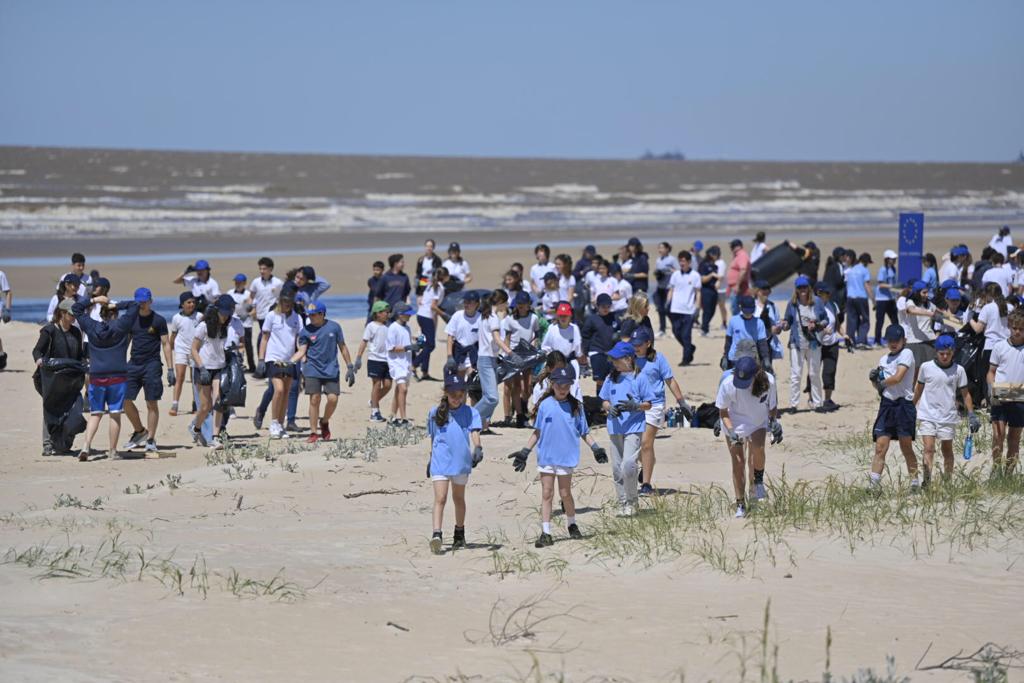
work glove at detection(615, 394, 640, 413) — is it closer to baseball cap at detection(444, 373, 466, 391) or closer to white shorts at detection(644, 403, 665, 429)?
white shorts at detection(644, 403, 665, 429)

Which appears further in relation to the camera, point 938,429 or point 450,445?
point 938,429

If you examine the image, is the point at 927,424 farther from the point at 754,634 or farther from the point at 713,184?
the point at 713,184

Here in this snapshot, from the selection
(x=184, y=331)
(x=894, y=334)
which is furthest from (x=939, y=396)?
(x=184, y=331)

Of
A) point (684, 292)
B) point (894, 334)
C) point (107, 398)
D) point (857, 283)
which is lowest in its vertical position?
point (107, 398)

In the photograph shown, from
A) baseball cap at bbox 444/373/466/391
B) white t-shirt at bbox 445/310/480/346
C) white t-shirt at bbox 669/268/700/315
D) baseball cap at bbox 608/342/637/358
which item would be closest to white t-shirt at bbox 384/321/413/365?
white t-shirt at bbox 445/310/480/346

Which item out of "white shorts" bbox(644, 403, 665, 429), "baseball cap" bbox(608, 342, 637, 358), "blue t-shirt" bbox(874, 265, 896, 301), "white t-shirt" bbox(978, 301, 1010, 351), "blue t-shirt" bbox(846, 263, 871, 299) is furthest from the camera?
"blue t-shirt" bbox(846, 263, 871, 299)

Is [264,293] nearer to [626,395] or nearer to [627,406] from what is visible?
[626,395]

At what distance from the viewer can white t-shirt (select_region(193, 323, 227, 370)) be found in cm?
1303

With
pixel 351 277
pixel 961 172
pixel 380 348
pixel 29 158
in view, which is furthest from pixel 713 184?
pixel 380 348

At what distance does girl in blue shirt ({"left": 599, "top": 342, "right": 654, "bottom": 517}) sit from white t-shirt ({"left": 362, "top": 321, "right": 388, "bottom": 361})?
15.4 ft

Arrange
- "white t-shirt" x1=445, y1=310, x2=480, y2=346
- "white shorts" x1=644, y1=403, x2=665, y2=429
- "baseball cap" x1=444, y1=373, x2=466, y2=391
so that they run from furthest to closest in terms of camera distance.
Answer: "white t-shirt" x1=445, y1=310, x2=480, y2=346
"white shorts" x1=644, y1=403, x2=665, y2=429
"baseball cap" x1=444, y1=373, x2=466, y2=391

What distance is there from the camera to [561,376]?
351 inches

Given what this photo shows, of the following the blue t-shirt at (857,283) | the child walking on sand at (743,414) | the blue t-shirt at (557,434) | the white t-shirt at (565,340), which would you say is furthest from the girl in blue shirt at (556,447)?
the blue t-shirt at (857,283)

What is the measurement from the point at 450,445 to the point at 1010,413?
4718mm
